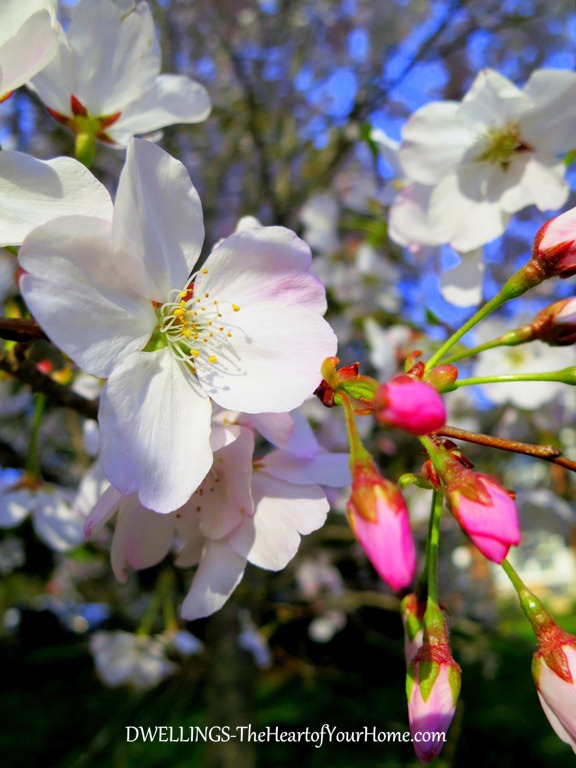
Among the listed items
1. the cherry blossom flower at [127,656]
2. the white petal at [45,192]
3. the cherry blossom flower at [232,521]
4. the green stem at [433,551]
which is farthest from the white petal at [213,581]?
the cherry blossom flower at [127,656]

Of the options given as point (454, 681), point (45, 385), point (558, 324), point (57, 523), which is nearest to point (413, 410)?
point (558, 324)

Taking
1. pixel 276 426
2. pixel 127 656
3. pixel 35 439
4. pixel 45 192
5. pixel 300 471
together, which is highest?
pixel 45 192

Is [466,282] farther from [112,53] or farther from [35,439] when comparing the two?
[35,439]

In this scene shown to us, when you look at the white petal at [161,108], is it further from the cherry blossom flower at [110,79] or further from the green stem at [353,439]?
the green stem at [353,439]

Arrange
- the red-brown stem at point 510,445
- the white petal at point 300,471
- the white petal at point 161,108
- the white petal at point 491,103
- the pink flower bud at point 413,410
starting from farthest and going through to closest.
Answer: the white petal at point 491,103
the white petal at point 161,108
the white petal at point 300,471
the red-brown stem at point 510,445
the pink flower bud at point 413,410

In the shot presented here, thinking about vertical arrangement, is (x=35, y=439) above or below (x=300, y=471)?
below

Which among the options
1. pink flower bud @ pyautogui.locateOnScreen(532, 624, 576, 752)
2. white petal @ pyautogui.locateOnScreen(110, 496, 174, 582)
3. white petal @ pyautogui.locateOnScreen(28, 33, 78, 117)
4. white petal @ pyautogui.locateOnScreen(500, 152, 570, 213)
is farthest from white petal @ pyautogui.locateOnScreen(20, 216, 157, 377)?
white petal @ pyautogui.locateOnScreen(500, 152, 570, 213)

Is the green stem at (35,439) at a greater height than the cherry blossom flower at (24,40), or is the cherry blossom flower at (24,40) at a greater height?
the cherry blossom flower at (24,40)
